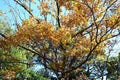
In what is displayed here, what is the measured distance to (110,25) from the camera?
9.70 m

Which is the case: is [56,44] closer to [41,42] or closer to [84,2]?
[41,42]

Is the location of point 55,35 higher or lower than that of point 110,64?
lower

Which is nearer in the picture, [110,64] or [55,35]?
[55,35]

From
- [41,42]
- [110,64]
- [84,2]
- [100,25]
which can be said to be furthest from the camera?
[110,64]

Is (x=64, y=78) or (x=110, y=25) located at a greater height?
(x=110, y=25)

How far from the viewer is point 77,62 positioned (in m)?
12.2

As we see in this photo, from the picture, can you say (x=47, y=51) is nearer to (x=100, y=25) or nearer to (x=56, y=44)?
(x=56, y=44)

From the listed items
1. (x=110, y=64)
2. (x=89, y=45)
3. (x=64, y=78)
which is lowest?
(x=64, y=78)

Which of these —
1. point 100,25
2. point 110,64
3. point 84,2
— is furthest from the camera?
point 110,64

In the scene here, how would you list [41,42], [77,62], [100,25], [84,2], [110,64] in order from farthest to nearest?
[110,64], [77,62], [41,42], [100,25], [84,2]


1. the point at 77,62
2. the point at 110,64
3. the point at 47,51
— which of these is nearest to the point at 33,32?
the point at 47,51

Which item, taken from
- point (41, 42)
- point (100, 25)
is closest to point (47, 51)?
point (41, 42)

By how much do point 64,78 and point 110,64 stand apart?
1938cm

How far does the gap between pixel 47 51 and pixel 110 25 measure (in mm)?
2656
